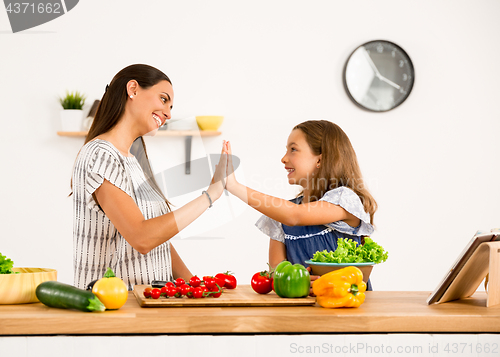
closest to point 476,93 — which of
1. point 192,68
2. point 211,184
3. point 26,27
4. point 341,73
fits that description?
point 341,73

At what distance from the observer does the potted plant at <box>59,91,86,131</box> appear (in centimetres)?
286

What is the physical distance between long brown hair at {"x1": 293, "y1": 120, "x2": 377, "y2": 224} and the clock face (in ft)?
4.48

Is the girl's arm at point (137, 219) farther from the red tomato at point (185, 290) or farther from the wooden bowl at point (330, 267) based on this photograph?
the wooden bowl at point (330, 267)

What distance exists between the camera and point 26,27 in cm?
295

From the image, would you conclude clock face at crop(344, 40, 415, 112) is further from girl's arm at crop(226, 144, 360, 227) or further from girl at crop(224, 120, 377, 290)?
girl's arm at crop(226, 144, 360, 227)

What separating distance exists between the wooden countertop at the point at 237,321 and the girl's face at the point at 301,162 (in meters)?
0.78

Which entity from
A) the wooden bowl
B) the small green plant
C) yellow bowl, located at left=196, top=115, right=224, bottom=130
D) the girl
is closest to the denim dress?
the girl

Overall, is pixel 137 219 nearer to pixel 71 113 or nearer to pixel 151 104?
pixel 151 104

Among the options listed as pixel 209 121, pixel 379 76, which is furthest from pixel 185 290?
pixel 379 76

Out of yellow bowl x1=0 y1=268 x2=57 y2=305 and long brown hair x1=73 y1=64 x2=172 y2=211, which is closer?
yellow bowl x1=0 y1=268 x2=57 y2=305

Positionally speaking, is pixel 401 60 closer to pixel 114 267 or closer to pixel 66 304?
pixel 114 267

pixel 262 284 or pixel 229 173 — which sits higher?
pixel 229 173

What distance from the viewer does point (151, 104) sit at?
1.43m

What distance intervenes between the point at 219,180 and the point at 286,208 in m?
0.25
